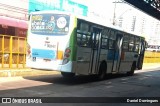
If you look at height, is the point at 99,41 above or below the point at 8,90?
above

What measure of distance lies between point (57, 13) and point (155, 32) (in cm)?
9001

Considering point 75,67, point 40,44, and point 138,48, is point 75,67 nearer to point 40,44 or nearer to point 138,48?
point 40,44

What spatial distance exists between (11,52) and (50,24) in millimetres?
4581

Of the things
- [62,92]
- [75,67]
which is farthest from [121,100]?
[75,67]

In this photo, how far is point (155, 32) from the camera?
10188cm

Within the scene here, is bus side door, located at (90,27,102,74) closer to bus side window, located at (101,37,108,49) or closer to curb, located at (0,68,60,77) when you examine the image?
bus side window, located at (101,37,108,49)

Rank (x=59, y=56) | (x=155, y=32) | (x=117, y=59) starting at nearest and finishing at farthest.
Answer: (x=59, y=56) → (x=117, y=59) → (x=155, y=32)

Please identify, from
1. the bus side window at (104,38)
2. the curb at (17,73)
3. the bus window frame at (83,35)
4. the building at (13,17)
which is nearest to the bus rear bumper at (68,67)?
the bus window frame at (83,35)

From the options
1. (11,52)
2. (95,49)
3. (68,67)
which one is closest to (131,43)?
(95,49)

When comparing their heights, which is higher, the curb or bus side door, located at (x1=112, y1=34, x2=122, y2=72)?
bus side door, located at (x1=112, y1=34, x2=122, y2=72)

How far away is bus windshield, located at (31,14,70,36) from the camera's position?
14.6 meters

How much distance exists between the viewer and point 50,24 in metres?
15.0

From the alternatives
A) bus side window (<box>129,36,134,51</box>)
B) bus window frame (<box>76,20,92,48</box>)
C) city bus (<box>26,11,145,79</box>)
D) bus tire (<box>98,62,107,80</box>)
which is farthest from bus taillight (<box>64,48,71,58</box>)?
bus side window (<box>129,36,134,51</box>)

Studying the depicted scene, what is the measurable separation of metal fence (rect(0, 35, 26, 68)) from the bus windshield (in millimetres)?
3534
